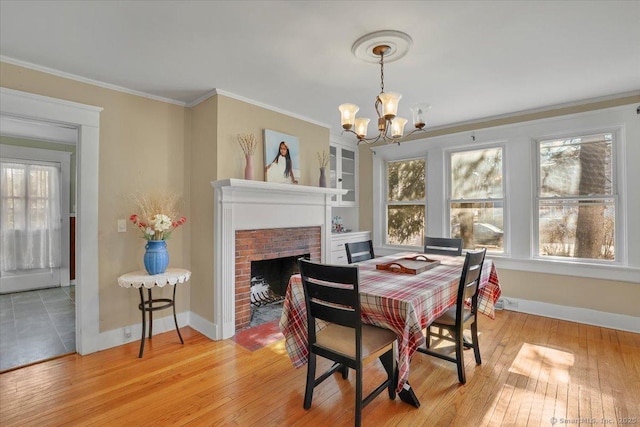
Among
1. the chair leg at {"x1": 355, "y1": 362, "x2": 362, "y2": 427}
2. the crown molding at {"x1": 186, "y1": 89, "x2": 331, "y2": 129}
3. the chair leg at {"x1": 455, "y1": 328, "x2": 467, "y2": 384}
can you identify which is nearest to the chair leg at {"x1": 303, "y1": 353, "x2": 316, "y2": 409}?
the chair leg at {"x1": 355, "y1": 362, "x2": 362, "y2": 427}

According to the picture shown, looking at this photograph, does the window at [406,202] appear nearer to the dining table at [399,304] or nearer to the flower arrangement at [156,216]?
the dining table at [399,304]

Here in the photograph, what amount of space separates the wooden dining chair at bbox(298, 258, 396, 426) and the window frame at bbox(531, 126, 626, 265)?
114 inches

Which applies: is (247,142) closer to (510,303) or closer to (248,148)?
(248,148)

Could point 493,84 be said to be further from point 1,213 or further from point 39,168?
point 1,213

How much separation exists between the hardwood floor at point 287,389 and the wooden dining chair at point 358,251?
1037mm

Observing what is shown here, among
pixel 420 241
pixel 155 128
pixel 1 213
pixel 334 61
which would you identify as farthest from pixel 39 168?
pixel 420 241

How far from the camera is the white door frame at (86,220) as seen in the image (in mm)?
2789

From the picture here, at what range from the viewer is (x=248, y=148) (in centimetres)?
337

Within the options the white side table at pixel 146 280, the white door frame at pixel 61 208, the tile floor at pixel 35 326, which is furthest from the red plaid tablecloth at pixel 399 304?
the white door frame at pixel 61 208

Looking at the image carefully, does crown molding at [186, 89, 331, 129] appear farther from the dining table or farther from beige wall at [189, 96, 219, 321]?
the dining table

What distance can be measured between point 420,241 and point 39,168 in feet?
20.1

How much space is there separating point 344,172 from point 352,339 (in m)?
3.69

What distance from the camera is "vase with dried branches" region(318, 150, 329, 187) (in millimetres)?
4094

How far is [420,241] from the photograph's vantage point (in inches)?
191
